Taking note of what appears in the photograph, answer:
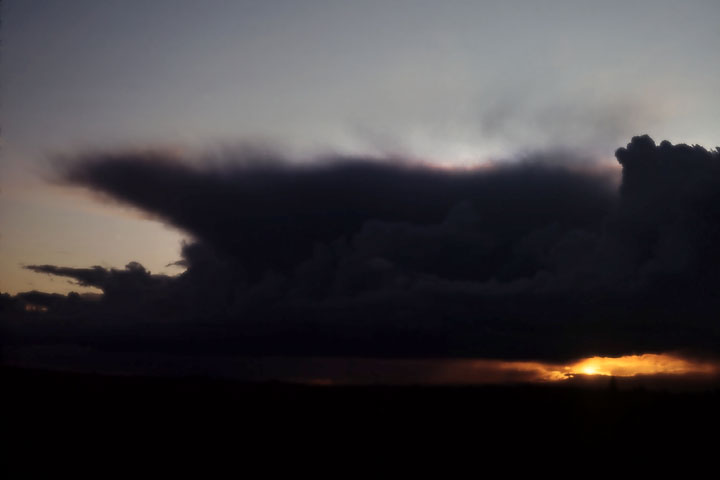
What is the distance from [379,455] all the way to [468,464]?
12.4 metres

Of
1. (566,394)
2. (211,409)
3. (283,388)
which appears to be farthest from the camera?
(283,388)

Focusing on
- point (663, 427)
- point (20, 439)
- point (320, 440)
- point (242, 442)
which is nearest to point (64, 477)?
point (20, 439)

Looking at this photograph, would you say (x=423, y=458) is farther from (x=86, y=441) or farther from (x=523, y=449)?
(x=86, y=441)

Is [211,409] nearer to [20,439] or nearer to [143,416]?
[143,416]

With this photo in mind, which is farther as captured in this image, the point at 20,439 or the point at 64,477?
the point at 20,439

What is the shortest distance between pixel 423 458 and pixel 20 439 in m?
54.2

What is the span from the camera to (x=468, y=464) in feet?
336

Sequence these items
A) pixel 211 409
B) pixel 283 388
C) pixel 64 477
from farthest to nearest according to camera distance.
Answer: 1. pixel 283 388
2. pixel 211 409
3. pixel 64 477

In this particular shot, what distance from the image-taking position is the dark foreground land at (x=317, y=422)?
99.5m

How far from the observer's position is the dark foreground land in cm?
9953

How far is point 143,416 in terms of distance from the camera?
397 feet

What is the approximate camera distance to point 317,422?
396 feet

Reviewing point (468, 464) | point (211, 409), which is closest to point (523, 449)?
point (468, 464)

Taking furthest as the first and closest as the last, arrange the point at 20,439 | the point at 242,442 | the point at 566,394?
the point at 566,394 → the point at 242,442 → the point at 20,439
